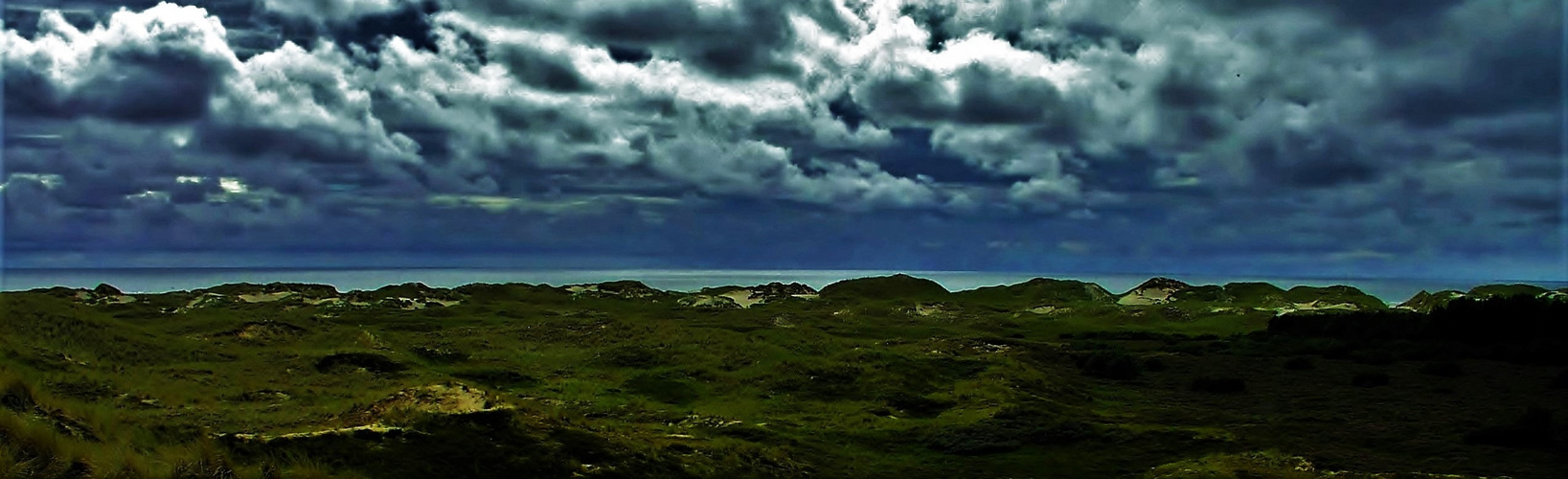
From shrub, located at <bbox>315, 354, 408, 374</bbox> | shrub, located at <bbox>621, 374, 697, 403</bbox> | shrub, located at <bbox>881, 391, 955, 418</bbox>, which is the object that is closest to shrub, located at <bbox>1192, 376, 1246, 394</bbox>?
shrub, located at <bbox>881, 391, 955, 418</bbox>

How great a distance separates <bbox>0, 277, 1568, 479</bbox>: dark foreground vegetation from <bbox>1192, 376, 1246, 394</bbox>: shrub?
20cm

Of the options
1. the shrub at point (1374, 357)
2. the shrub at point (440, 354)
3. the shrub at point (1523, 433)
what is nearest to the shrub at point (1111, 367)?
the shrub at point (1374, 357)

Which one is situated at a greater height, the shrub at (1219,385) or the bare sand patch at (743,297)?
the bare sand patch at (743,297)

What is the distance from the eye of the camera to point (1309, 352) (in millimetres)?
66125

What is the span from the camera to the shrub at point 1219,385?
4559 cm

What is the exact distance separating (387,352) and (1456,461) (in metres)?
42.2

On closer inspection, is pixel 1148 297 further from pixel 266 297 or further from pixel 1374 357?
pixel 266 297

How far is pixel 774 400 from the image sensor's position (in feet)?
127

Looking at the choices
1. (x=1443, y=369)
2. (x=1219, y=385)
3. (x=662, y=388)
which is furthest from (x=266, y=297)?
(x=1443, y=369)

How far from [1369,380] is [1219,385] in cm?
831

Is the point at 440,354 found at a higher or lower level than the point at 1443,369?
lower

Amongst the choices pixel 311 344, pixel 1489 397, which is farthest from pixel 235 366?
pixel 1489 397

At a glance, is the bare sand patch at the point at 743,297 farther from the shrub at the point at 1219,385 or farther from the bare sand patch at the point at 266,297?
the shrub at the point at 1219,385

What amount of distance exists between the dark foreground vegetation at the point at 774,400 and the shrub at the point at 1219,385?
0.65 feet
